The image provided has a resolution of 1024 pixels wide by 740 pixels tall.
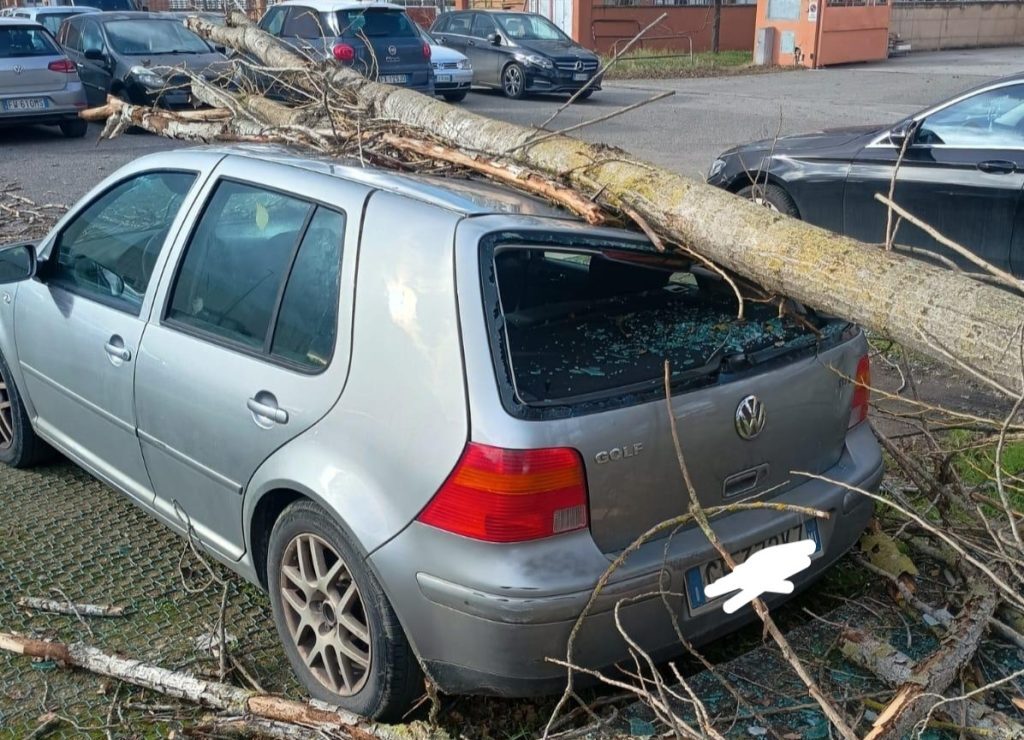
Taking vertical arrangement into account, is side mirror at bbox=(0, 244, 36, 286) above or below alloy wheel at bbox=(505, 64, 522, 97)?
above

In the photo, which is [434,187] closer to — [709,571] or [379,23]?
[709,571]

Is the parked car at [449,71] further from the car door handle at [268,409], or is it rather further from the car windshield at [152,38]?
the car door handle at [268,409]

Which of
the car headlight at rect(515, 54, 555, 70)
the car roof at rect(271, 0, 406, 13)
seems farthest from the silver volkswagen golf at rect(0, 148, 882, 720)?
the car headlight at rect(515, 54, 555, 70)

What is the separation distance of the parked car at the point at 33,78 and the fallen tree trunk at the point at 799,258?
12310 millimetres

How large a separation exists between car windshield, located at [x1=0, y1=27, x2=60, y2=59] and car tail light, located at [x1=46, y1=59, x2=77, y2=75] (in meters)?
0.19

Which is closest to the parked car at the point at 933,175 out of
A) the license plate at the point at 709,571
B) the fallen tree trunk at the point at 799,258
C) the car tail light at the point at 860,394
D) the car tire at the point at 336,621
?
the fallen tree trunk at the point at 799,258

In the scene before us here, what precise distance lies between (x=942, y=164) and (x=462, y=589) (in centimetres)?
602

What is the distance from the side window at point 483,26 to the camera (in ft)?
70.6

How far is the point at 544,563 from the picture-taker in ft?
→ 9.15

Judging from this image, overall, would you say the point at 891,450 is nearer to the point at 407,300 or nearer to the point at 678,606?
the point at 678,606

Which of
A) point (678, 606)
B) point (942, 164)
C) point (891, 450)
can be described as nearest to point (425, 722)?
point (678, 606)

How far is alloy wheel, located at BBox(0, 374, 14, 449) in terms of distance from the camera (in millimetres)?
5012

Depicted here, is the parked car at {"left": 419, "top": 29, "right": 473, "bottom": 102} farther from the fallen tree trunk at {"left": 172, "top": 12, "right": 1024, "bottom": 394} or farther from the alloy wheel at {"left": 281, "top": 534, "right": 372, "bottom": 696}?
the alloy wheel at {"left": 281, "top": 534, "right": 372, "bottom": 696}

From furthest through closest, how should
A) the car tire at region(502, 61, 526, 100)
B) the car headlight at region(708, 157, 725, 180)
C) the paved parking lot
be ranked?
1. the car tire at region(502, 61, 526, 100)
2. the paved parking lot
3. the car headlight at region(708, 157, 725, 180)
